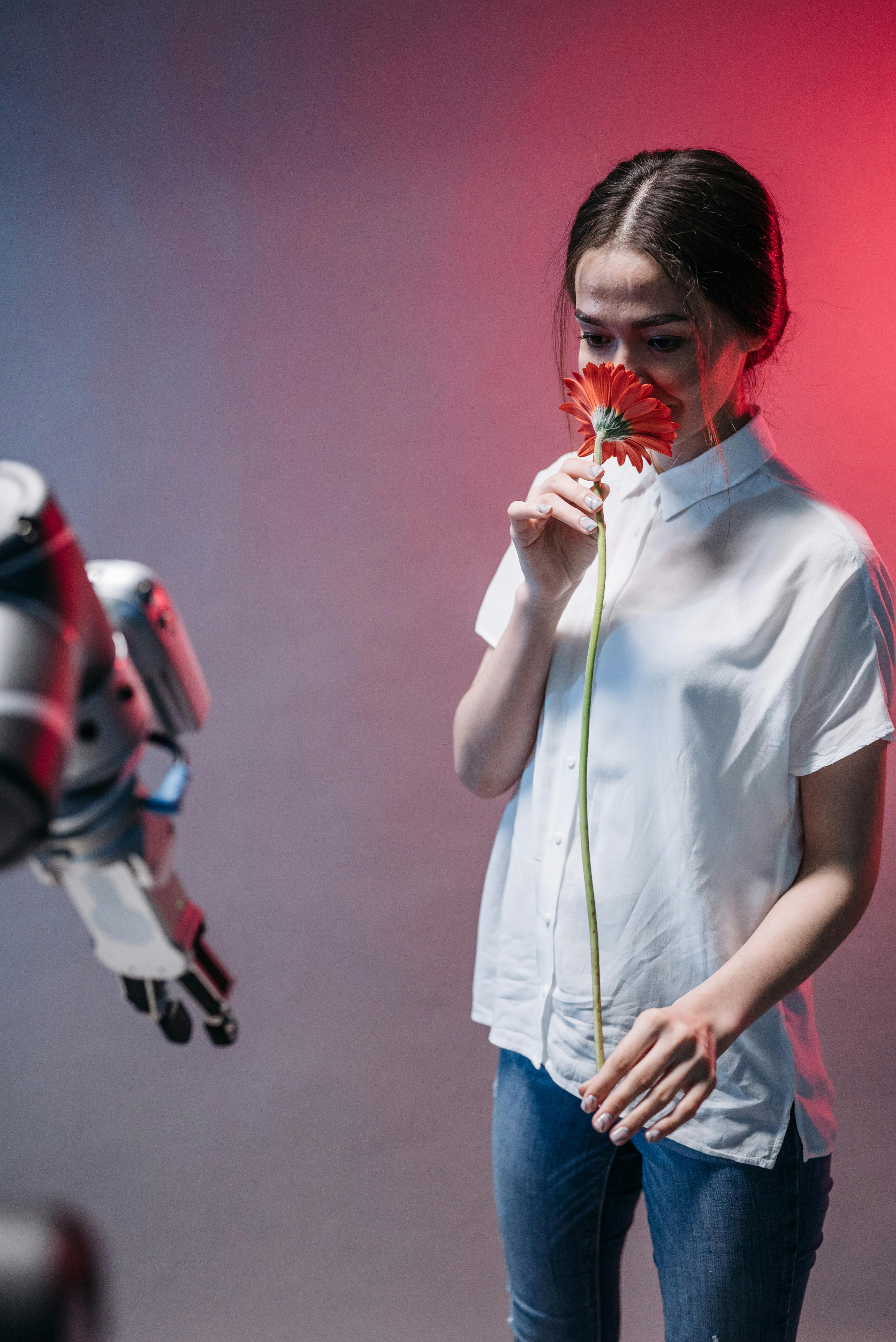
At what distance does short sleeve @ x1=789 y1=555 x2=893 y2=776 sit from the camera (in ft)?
2.64

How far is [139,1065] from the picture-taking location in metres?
1.63

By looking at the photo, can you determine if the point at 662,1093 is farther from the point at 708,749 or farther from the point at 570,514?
the point at 570,514

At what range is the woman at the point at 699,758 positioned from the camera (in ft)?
2.67

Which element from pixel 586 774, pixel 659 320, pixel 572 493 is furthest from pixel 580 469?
pixel 586 774

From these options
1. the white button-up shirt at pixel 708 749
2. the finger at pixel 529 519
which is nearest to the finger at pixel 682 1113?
the white button-up shirt at pixel 708 749

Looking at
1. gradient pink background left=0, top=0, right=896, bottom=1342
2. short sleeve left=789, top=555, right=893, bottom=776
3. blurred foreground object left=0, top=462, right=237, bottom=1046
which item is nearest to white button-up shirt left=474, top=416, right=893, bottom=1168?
short sleeve left=789, top=555, right=893, bottom=776

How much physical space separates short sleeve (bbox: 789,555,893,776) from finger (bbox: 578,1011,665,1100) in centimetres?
24

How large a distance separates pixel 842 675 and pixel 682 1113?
34cm

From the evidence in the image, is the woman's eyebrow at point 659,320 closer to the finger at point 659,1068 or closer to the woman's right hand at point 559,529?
the woman's right hand at point 559,529

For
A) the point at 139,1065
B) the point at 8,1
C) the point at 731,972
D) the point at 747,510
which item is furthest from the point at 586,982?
the point at 8,1

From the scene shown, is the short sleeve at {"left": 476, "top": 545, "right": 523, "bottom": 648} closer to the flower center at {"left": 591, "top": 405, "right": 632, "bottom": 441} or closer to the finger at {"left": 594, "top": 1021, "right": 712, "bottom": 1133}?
the flower center at {"left": 591, "top": 405, "right": 632, "bottom": 441}

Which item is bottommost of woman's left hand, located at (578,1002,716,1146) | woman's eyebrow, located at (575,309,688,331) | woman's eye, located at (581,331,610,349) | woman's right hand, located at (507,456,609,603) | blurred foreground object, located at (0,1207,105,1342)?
woman's left hand, located at (578,1002,716,1146)

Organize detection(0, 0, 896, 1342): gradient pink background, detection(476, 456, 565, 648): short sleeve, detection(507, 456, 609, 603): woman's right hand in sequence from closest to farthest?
detection(507, 456, 609, 603): woman's right hand, detection(476, 456, 565, 648): short sleeve, detection(0, 0, 896, 1342): gradient pink background

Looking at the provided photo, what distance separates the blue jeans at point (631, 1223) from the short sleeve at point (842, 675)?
32cm
